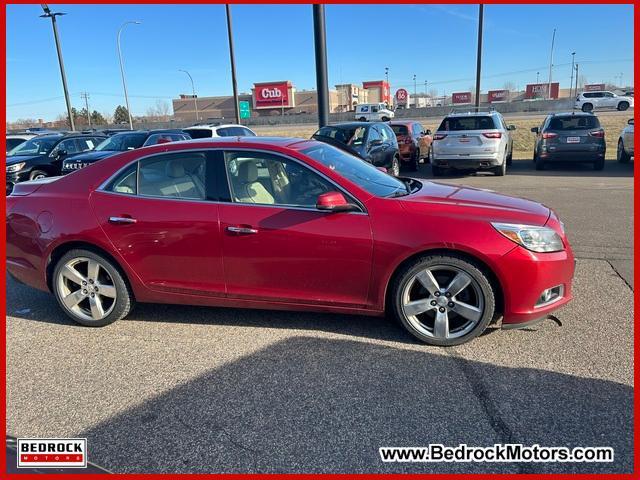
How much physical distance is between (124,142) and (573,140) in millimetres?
12425

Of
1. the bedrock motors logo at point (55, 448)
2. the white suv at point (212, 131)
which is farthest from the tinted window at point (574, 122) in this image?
the bedrock motors logo at point (55, 448)

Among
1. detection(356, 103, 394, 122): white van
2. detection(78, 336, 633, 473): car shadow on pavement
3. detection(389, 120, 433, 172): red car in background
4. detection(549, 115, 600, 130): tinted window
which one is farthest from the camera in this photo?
detection(356, 103, 394, 122): white van

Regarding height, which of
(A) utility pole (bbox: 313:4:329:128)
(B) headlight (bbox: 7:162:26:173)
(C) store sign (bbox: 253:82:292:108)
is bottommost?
(B) headlight (bbox: 7:162:26:173)

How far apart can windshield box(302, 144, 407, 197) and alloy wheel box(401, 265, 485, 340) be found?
30.9 inches

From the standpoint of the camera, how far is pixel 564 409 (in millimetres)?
2881

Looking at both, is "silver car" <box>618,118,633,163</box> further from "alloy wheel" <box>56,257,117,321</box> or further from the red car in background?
"alloy wheel" <box>56,257,117,321</box>

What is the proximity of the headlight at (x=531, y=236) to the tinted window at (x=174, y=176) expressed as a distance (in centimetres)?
240

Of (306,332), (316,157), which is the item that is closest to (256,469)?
(306,332)

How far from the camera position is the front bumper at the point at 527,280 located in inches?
136

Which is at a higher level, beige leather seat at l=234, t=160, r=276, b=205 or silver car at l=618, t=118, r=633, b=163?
beige leather seat at l=234, t=160, r=276, b=205

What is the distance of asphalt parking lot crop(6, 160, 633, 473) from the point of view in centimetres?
264

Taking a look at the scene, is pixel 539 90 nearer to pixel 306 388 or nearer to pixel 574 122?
pixel 574 122

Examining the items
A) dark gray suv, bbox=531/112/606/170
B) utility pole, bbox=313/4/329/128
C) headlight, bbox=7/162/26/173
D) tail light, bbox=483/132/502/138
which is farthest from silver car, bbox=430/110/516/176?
headlight, bbox=7/162/26/173

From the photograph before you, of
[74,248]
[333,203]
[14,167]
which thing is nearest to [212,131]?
[14,167]
